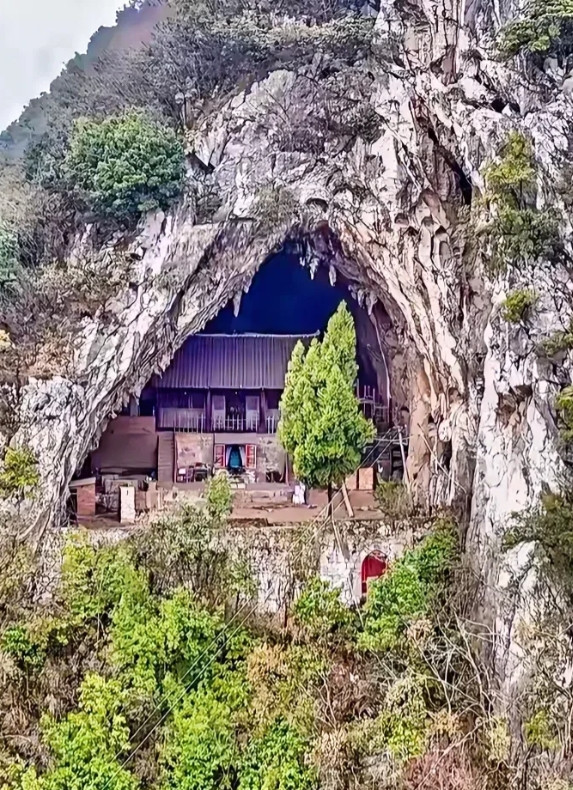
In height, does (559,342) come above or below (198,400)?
above

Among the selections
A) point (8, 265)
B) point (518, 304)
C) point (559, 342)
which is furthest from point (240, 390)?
point (559, 342)

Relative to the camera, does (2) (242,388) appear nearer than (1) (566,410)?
No

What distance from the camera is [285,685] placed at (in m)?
9.17

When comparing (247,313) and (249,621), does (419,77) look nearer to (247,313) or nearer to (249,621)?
(247,313)

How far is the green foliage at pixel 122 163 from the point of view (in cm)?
1103

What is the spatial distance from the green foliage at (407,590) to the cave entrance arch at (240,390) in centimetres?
450

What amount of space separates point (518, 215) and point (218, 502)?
6142 millimetres

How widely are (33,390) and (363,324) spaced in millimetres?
7741

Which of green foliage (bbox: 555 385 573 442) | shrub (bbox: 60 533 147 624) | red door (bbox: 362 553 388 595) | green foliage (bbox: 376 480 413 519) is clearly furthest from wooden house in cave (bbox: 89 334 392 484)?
green foliage (bbox: 555 385 573 442)

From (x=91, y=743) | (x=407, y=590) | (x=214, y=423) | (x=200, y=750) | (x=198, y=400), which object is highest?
(x=198, y=400)

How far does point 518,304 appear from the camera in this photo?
9523 millimetres

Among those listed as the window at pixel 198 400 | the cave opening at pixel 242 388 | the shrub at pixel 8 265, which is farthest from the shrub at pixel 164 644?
the window at pixel 198 400

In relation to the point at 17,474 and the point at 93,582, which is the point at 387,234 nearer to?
the point at 17,474

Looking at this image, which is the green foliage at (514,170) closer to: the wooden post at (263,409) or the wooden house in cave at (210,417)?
the wooden house in cave at (210,417)
